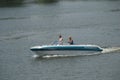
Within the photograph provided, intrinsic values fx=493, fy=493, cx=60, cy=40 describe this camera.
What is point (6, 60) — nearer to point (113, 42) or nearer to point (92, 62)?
point (92, 62)

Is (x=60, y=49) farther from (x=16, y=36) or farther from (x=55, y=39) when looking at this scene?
(x=16, y=36)

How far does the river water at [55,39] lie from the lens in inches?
1867

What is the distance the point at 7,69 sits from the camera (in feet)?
167

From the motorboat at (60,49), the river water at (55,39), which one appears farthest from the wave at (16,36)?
the motorboat at (60,49)

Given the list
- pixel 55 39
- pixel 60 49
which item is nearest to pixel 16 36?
pixel 55 39

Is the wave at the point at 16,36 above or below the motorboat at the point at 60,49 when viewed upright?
below

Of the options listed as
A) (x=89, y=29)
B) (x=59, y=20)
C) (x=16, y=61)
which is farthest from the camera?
(x=59, y=20)

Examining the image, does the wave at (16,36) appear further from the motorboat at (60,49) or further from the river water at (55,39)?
the motorboat at (60,49)

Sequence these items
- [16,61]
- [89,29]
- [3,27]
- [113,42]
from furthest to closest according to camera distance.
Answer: [3,27] < [89,29] < [113,42] < [16,61]

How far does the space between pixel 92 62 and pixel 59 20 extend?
45.5 meters

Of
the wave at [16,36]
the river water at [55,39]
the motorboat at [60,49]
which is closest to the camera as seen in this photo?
the river water at [55,39]

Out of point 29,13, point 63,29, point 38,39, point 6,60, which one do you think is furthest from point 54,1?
point 6,60

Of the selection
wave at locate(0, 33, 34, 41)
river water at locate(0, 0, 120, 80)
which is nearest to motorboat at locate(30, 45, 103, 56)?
river water at locate(0, 0, 120, 80)

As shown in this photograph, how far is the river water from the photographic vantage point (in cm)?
4741
